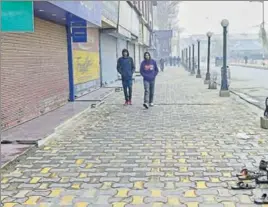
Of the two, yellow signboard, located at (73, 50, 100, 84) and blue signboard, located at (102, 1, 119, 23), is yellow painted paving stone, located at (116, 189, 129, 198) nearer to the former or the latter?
yellow signboard, located at (73, 50, 100, 84)

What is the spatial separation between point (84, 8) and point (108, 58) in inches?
412

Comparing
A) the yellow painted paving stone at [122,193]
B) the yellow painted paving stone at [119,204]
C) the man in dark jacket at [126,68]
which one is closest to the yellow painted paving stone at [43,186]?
the yellow painted paving stone at [122,193]

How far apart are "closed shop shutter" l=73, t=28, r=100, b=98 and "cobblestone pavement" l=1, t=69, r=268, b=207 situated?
16.2 ft

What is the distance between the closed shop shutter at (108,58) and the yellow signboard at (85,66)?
1449mm

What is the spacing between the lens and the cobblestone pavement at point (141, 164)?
4445mm

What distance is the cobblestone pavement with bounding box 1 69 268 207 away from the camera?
4.45 meters

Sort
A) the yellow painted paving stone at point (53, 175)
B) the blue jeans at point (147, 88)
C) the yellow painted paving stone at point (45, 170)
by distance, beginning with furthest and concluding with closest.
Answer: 1. the blue jeans at point (147, 88)
2. the yellow painted paving stone at point (45, 170)
3. the yellow painted paving stone at point (53, 175)

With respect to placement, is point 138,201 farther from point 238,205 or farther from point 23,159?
point 23,159

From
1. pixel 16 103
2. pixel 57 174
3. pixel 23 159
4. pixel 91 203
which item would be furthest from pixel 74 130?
pixel 91 203

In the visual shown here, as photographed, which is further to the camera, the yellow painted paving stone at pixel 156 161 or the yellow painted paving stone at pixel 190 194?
the yellow painted paving stone at pixel 156 161

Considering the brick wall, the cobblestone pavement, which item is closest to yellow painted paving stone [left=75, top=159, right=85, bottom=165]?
the cobblestone pavement

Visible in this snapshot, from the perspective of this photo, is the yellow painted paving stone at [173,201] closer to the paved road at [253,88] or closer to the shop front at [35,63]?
the shop front at [35,63]

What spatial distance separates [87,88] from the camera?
16141 mm

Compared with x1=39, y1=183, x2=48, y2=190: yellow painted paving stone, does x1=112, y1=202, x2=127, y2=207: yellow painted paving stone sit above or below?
above
